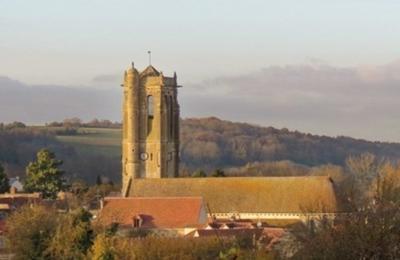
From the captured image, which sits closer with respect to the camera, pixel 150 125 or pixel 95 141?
pixel 150 125

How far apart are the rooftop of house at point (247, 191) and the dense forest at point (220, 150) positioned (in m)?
42.6

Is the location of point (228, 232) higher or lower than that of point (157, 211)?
lower

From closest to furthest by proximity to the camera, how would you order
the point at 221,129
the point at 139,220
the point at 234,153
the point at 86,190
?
the point at 139,220 < the point at 86,190 < the point at 234,153 < the point at 221,129

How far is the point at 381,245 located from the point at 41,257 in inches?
720

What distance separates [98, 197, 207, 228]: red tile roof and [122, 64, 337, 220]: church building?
15.1 ft

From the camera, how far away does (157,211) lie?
64.7 meters

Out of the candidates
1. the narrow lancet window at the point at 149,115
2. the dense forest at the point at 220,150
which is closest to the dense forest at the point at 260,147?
the dense forest at the point at 220,150

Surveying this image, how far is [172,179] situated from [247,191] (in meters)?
5.70

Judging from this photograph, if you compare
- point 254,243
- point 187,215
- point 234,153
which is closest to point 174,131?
point 187,215

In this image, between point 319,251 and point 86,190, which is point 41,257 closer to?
point 319,251

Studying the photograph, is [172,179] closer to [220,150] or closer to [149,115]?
[149,115]

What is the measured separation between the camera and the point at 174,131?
274 ft

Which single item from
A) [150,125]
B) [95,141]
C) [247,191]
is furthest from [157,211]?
[95,141]

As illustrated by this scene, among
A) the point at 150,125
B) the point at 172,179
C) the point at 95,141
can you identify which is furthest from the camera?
the point at 95,141
